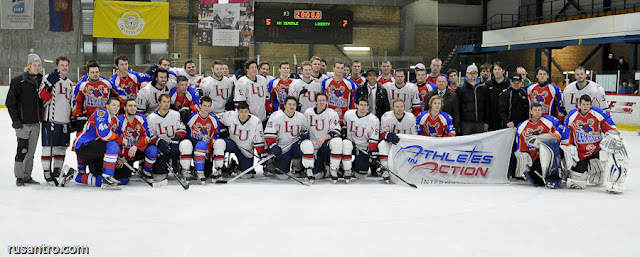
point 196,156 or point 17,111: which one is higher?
point 17,111

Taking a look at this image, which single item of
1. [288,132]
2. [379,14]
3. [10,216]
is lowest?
[10,216]

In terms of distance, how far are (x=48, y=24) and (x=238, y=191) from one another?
13998mm

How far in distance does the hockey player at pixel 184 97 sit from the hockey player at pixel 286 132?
805 mm

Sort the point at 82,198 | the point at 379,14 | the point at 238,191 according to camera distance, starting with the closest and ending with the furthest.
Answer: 1. the point at 82,198
2. the point at 238,191
3. the point at 379,14

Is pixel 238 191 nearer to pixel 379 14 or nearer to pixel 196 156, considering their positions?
pixel 196 156

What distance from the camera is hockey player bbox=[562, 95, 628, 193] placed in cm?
525

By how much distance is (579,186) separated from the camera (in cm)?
529

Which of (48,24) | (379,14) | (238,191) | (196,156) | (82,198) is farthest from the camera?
(379,14)

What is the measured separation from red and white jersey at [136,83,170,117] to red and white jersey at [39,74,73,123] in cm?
68

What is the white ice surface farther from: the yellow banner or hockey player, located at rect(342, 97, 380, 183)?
the yellow banner

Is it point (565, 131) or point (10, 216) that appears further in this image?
point (565, 131)

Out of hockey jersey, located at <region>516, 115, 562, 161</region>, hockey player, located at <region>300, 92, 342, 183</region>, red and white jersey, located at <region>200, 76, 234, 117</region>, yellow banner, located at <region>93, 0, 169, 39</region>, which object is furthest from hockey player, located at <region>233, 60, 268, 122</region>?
yellow banner, located at <region>93, 0, 169, 39</region>

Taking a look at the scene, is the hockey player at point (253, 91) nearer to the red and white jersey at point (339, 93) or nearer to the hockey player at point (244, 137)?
the hockey player at point (244, 137)

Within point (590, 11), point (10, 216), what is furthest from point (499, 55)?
point (10, 216)
